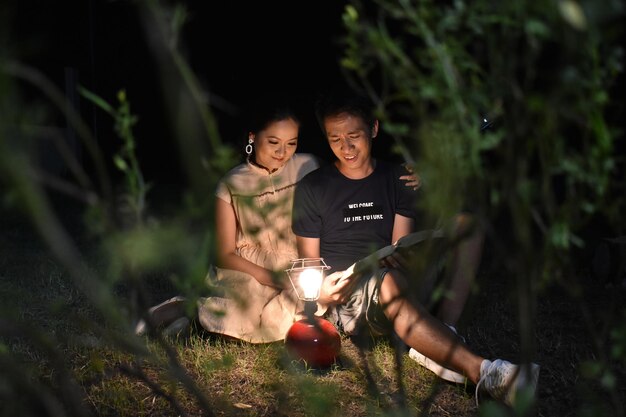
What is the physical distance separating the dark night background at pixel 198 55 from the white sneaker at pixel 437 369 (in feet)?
18.3

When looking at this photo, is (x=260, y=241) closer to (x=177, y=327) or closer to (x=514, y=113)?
(x=177, y=327)

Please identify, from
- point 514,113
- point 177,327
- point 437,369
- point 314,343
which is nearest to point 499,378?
point 437,369

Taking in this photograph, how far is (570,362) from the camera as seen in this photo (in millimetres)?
4012

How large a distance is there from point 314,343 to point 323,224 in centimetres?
91

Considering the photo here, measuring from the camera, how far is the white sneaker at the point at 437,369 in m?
3.59

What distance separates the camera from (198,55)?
36.8ft

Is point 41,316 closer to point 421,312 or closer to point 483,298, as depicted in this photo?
point 421,312

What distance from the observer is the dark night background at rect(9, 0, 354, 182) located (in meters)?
10.2

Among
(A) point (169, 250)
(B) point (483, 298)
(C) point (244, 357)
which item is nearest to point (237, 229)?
(C) point (244, 357)

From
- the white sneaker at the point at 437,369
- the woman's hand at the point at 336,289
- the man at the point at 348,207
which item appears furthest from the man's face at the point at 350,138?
the white sneaker at the point at 437,369

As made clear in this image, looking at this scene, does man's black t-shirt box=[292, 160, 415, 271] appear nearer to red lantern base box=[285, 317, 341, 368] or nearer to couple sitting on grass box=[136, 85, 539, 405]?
couple sitting on grass box=[136, 85, 539, 405]

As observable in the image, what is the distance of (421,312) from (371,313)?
394 millimetres

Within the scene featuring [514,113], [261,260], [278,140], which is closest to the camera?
[514,113]

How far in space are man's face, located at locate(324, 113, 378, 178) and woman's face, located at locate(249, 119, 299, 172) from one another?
0.72 ft
